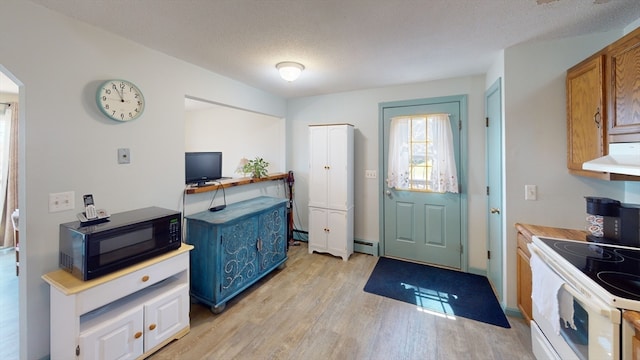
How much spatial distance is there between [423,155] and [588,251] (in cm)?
188

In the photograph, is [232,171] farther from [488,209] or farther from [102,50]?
[488,209]

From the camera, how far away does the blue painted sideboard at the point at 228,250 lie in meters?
2.26

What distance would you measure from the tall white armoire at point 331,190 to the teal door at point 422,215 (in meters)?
0.52

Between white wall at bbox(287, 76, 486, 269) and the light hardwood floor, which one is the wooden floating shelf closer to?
white wall at bbox(287, 76, 486, 269)

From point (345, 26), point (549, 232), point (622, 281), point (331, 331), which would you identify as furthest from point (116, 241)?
point (549, 232)

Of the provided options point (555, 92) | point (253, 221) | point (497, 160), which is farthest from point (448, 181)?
point (253, 221)

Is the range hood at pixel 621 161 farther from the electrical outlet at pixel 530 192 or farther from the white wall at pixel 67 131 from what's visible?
the white wall at pixel 67 131

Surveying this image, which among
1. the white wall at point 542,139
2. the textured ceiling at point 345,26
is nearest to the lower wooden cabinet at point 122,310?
the textured ceiling at point 345,26

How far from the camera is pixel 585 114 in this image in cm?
183

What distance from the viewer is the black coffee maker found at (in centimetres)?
164

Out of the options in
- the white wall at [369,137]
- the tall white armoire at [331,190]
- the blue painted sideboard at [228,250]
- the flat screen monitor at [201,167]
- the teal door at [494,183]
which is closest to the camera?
the blue painted sideboard at [228,250]

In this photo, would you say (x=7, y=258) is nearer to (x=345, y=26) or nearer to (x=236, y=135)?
(x=236, y=135)

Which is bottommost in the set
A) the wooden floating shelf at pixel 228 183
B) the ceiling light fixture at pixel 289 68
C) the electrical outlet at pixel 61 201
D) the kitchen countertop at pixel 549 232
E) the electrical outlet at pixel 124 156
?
the kitchen countertop at pixel 549 232

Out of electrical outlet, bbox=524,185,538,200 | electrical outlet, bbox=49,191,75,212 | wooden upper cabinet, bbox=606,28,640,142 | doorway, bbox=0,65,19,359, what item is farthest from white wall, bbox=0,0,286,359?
wooden upper cabinet, bbox=606,28,640,142
